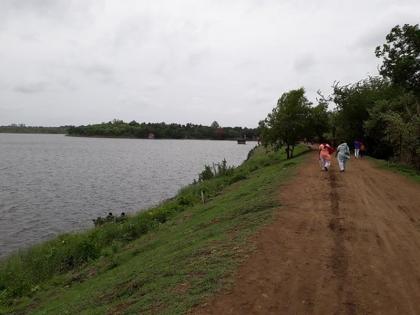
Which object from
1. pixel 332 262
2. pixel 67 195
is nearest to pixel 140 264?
pixel 332 262

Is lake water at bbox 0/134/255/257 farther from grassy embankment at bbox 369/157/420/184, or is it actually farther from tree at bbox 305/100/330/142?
grassy embankment at bbox 369/157/420/184

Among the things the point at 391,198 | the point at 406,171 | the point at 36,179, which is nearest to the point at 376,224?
the point at 391,198

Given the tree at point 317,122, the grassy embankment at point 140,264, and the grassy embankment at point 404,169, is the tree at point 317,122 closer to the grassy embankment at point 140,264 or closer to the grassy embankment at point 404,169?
the grassy embankment at point 404,169

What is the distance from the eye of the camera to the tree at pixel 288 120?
38312 millimetres

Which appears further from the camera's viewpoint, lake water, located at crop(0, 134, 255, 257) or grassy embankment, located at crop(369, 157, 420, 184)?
lake water, located at crop(0, 134, 255, 257)

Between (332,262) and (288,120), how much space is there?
96.3ft

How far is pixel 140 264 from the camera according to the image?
12.9 m

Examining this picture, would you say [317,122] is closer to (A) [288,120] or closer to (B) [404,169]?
(A) [288,120]

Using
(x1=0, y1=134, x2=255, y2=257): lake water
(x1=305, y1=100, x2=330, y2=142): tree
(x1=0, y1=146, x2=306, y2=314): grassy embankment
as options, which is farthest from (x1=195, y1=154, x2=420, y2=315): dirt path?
(x1=305, y1=100, x2=330, y2=142): tree

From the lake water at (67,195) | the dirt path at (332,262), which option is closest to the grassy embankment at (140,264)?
the dirt path at (332,262)

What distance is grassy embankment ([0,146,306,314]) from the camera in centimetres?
919

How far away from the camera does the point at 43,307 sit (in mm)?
12680

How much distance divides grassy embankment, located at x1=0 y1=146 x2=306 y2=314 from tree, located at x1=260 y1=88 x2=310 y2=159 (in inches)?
586

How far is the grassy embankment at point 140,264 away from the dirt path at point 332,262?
2.06 feet
